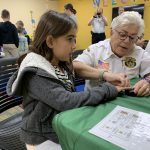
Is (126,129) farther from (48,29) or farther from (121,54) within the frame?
(121,54)

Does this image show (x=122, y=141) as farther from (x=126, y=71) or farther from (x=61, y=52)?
(x=126, y=71)

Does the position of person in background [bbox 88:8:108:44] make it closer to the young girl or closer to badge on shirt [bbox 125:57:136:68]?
badge on shirt [bbox 125:57:136:68]

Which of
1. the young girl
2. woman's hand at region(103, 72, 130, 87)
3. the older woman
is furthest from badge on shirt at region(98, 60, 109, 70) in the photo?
the young girl

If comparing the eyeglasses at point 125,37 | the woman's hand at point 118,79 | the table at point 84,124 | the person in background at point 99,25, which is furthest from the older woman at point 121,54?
the person in background at point 99,25

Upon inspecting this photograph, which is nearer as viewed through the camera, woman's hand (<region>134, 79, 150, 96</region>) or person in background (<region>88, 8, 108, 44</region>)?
woman's hand (<region>134, 79, 150, 96</region>)

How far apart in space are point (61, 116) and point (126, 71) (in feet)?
2.90

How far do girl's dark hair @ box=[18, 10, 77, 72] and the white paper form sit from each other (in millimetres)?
444

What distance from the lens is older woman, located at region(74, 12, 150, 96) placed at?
55.3 inches

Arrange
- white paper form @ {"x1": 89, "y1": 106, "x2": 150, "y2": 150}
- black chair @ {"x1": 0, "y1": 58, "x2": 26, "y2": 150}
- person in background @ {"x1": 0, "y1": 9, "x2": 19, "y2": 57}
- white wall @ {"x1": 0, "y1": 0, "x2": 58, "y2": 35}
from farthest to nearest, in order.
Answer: white wall @ {"x1": 0, "y1": 0, "x2": 58, "y2": 35}, person in background @ {"x1": 0, "y1": 9, "x2": 19, "y2": 57}, black chair @ {"x1": 0, "y1": 58, "x2": 26, "y2": 150}, white paper form @ {"x1": 89, "y1": 106, "x2": 150, "y2": 150}

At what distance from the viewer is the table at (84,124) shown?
610 mm

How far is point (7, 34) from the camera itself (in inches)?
170

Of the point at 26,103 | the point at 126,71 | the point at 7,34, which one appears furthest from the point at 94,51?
the point at 7,34

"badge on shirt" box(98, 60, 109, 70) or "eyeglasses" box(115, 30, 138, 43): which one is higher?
"eyeglasses" box(115, 30, 138, 43)

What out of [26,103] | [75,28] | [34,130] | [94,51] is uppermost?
[75,28]
